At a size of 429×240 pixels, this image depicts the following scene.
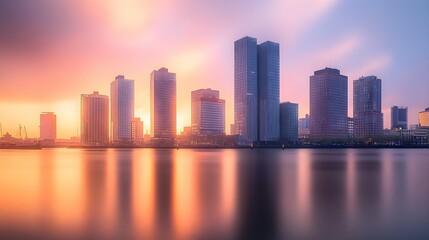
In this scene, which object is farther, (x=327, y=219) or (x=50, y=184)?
(x=50, y=184)

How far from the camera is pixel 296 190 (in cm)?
4150

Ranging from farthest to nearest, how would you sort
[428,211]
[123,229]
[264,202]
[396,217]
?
[264,202], [428,211], [396,217], [123,229]

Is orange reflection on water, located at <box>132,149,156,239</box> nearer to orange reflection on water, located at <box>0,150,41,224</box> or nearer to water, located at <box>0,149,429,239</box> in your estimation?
water, located at <box>0,149,429,239</box>

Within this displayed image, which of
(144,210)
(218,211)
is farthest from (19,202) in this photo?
(218,211)

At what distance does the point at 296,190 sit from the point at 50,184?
37.0 meters

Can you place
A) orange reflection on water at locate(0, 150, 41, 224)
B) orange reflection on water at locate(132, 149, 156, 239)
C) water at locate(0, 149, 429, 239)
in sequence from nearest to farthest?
water at locate(0, 149, 429, 239) → orange reflection on water at locate(132, 149, 156, 239) → orange reflection on water at locate(0, 150, 41, 224)

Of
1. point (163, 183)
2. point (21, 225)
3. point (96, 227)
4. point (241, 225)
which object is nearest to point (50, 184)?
point (163, 183)

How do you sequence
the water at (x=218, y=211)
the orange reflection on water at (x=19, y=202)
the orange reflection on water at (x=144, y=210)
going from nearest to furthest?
the water at (x=218, y=211) → the orange reflection on water at (x=144, y=210) → the orange reflection on water at (x=19, y=202)

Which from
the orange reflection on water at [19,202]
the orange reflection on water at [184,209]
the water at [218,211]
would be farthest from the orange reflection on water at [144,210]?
the orange reflection on water at [19,202]

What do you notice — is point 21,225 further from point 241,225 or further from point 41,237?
point 241,225

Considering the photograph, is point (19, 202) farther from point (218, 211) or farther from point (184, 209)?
point (218, 211)

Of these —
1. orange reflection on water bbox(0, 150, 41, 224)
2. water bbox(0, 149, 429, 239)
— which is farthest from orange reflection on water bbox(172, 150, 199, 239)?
orange reflection on water bbox(0, 150, 41, 224)

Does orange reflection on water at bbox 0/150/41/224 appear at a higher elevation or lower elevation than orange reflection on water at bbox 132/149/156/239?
lower

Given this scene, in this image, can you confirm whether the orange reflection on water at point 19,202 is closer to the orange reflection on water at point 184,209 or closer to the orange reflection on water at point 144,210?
the orange reflection on water at point 144,210
